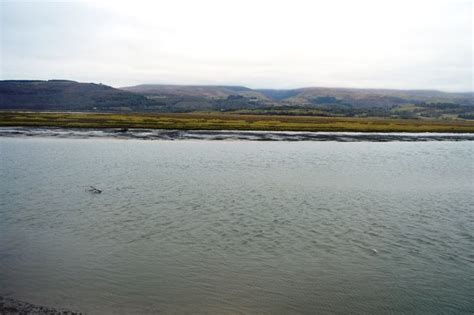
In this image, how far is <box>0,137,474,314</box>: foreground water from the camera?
11992 millimetres

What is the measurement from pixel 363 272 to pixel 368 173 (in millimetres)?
22970

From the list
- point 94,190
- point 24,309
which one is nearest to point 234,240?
point 24,309

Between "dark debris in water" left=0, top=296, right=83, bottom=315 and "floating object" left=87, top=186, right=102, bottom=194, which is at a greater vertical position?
"floating object" left=87, top=186, right=102, bottom=194

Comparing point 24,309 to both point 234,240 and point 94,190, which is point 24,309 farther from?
point 94,190

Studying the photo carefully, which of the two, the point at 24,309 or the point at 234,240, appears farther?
the point at 234,240

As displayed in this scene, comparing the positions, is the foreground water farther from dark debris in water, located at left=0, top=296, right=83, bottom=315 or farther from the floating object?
the floating object

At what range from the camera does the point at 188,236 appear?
1711cm

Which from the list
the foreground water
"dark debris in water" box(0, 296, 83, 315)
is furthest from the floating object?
"dark debris in water" box(0, 296, 83, 315)

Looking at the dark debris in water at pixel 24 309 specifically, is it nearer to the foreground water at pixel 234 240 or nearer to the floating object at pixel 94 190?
the foreground water at pixel 234 240

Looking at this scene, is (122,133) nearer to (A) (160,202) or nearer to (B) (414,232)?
(A) (160,202)

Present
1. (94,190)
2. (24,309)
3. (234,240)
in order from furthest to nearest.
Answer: (94,190), (234,240), (24,309)

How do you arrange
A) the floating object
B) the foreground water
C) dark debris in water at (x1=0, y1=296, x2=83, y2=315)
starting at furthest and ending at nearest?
the floating object, the foreground water, dark debris in water at (x1=0, y1=296, x2=83, y2=315)

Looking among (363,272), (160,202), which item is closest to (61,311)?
(363,272)

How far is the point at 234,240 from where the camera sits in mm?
16734
